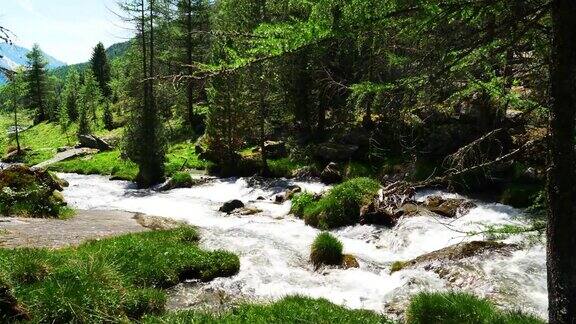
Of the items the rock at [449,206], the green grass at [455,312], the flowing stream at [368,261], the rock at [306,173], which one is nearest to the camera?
the green grass at [455,312]

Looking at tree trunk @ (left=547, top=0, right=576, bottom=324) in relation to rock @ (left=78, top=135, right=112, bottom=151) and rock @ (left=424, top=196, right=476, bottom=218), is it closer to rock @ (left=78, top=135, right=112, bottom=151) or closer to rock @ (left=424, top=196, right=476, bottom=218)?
rock @ (left=424, top=196, right=476, bottom=218)

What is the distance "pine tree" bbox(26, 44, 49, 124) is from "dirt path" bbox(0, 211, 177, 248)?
80646mm

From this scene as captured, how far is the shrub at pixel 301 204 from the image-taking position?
19.9 meters

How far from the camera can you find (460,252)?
12.5m

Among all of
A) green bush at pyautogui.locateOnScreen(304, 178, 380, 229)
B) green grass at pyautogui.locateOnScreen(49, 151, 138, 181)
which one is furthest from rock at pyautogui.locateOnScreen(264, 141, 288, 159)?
green bush at pyautogui.locateOnScreen(304, 178, 380, 229)

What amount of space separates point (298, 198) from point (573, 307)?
15.9 meters

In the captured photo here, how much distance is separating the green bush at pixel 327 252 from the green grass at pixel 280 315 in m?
3.79

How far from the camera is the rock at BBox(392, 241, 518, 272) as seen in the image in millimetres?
12359

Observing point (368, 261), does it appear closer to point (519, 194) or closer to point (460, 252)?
point (460, 252)

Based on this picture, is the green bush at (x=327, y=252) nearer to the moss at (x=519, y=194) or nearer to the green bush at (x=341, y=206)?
the green bush at (x=341, y=206)

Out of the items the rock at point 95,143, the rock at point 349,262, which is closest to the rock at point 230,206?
the rock at point 349,262

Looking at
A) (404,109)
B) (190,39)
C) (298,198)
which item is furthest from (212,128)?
(404,109)

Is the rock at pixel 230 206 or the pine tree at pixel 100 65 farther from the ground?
the pine tree at pixel 100 65

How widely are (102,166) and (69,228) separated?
91.3 ft
